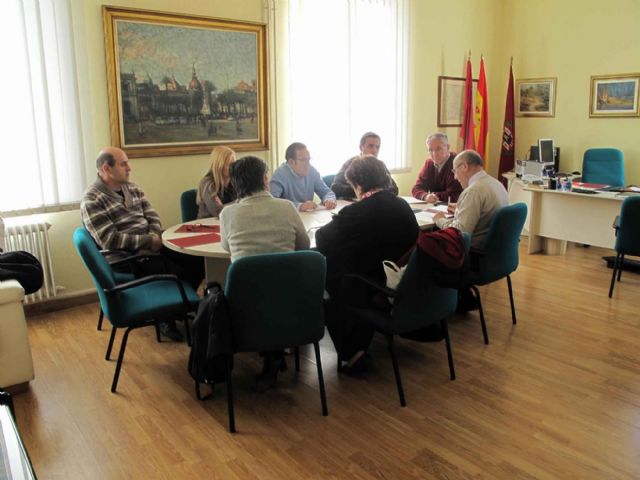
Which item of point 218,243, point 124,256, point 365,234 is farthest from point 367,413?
point 124,256

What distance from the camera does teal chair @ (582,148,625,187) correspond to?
574 cm

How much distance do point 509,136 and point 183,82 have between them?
435 cm

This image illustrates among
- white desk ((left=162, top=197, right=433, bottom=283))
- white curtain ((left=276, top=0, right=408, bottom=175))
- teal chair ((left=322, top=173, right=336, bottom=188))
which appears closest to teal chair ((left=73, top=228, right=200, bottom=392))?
white desk ((left=162, top=197, right=433, bottom=283))

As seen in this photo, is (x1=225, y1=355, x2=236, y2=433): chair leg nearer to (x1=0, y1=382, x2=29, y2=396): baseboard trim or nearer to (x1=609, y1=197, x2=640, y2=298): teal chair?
(x1=0, y1=382, x2=29, y2=396): baseboard trim

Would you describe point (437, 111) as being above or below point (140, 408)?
above

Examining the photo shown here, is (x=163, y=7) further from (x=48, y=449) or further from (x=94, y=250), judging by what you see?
(x=48, y=449)

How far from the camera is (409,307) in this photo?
8.88 feet

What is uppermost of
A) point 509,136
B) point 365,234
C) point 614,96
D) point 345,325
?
point 614,96

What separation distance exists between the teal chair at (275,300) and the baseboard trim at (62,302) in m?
2.30

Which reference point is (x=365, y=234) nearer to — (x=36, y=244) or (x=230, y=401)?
(x=230, y=401)

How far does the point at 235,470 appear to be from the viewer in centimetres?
230

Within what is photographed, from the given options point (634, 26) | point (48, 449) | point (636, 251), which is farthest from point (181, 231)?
point (634, 26)

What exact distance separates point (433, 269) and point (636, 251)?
2397 mm

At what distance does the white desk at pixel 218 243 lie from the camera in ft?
9.81
